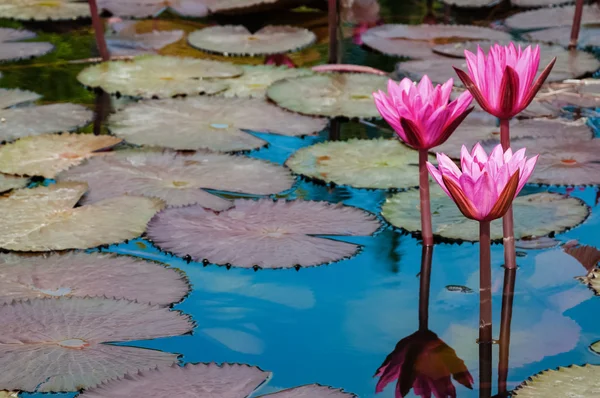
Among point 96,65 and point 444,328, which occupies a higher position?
point 96,65

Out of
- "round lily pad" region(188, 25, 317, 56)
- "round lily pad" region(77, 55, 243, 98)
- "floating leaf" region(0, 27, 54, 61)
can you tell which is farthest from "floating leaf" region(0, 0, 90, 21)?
"round lily pad" region(77, 55, 243, 98)

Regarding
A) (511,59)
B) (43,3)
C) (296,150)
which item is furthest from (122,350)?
(43,3)

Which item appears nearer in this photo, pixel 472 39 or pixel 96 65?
pixel 96 65

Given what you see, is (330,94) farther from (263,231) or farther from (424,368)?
(424,368)

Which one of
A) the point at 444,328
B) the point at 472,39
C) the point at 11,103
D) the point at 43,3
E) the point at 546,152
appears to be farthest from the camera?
the point at 43,3

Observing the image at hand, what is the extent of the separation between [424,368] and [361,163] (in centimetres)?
108

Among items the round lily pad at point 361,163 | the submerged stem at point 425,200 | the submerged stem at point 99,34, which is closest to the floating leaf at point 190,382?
the submerged stem at point 425,200

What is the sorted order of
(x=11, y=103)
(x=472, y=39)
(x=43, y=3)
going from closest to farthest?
Answer: 1. (x=11, y=103)
2. (x=472, y=39)
3. (x=43, y=3)

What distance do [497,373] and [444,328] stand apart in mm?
179

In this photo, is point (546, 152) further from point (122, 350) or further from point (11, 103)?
point (11, 103)

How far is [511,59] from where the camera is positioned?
→ 1608 millimetres

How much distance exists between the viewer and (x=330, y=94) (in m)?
3.07

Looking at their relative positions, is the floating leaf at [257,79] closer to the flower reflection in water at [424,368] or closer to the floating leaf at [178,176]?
the floating leaf at [178,176]

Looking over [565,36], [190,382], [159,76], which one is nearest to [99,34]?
[159,76]
